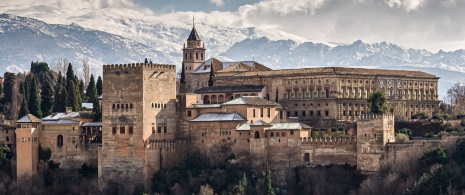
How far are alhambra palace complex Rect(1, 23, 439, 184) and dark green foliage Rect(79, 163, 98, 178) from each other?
2.13ft

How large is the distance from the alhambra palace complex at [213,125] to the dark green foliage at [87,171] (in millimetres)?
650

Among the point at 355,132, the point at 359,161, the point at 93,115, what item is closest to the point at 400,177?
the point at 359,161

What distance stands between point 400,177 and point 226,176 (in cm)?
1228

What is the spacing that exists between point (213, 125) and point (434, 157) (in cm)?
1641

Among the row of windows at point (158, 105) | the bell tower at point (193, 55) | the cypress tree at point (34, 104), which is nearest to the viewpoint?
the row of windows at point (158, 105)

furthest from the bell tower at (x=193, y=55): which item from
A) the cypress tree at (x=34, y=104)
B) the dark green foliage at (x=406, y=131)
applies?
the dark green foliage at (x=406, y=131)

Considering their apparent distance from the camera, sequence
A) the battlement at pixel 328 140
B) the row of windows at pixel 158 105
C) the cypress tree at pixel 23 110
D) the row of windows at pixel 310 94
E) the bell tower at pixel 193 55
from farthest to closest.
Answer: the bell tower at pixel 193 55 < the cypress tree at pixel 23 110 < the row of windows at pixel 310 94 < the row of windows at pixel 158 105 < the battlement at pixel 328 140

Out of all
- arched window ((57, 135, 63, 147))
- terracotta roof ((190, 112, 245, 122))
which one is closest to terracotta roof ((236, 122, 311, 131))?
terracotta roof ((190, 112, 245, 122))

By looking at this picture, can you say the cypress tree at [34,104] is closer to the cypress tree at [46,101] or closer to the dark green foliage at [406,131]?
the cypress tree at [46,101]

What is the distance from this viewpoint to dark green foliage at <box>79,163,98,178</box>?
80.8 metres

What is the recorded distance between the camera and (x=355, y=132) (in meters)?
81.1

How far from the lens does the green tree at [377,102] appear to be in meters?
83.5

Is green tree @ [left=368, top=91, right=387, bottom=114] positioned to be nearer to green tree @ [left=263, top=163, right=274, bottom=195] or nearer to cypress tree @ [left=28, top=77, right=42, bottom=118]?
green tree @ [left=263, top=163, right=274, bottom=195]

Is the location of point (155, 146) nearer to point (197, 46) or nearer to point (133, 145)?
point (133, 145)
